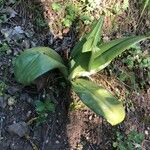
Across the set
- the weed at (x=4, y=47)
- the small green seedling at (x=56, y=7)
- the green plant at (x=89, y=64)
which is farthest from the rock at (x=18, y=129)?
the small green seedling at (x=56, y=7)

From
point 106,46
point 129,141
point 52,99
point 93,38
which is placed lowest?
point 129,141

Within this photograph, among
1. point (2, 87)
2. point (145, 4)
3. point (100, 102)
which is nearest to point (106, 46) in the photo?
point (100, 102)

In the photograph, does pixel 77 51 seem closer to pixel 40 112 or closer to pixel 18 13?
pixel 40 112

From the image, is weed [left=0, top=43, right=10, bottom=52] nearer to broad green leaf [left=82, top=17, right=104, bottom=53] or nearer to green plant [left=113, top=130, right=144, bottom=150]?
broad green leaf [left=82, top=17, right=104, bottom=53]

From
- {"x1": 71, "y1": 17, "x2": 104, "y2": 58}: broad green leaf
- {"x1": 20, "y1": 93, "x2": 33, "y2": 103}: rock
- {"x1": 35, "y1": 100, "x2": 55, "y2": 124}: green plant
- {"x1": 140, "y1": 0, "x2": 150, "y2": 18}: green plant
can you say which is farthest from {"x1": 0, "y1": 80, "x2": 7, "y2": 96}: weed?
{"x1": 140, "y1": 0, "x2": 150, "y2": 18}: green plant

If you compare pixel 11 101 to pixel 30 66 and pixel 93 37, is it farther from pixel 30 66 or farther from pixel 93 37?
pixel 93 37

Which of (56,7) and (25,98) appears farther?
(56,7)
